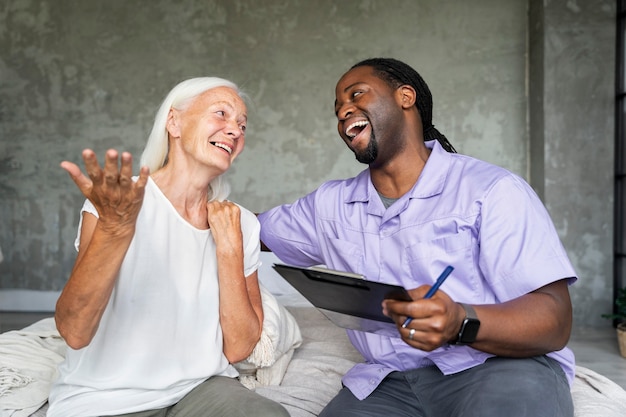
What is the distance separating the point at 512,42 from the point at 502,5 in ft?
1.20

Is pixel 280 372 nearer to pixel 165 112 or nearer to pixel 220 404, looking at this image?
pixel 220 404

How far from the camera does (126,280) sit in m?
1.72

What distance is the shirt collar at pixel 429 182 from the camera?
2020mm

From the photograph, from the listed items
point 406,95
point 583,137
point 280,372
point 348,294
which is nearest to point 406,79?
point 406,95

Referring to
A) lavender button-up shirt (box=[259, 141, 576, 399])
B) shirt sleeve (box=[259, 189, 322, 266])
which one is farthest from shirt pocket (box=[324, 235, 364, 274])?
shirt sleeve (box=[259, 189, 322, 266])

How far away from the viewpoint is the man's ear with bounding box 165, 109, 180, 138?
1929 mm

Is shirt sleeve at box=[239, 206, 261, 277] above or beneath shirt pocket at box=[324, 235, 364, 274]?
above

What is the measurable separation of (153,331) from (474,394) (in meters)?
0.89

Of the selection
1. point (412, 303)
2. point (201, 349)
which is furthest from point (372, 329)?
point (201, 349)

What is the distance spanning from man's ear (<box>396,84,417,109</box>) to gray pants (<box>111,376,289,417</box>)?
109cm

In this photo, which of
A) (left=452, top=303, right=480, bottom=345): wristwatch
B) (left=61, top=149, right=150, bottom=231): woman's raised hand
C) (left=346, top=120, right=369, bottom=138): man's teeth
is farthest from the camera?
(left=346, top=120, right=369, bottom=138): man's teeth

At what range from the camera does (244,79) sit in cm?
614

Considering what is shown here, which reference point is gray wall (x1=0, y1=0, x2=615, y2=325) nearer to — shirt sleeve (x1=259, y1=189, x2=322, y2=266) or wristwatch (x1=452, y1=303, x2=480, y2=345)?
shirt sleeve (x1=259, y1=189, x2=322, y2=266)

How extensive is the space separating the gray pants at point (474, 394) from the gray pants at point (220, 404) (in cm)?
31
